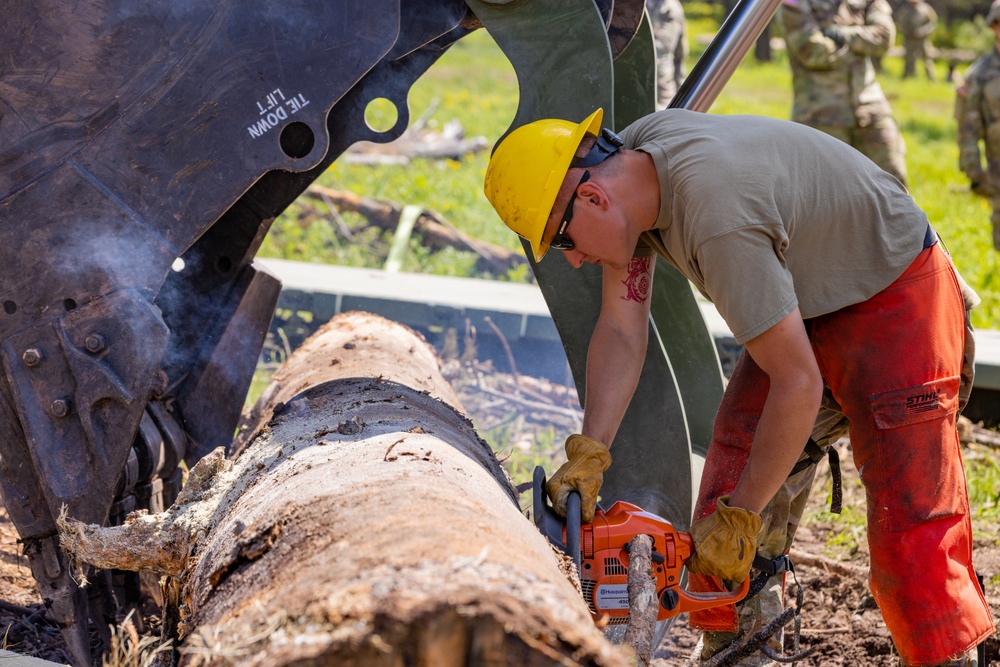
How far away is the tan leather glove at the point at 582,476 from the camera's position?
2580mm

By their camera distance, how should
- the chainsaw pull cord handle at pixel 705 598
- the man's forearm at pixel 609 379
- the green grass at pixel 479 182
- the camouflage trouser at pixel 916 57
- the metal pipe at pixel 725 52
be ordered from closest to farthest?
the chainsaw pull cord handle at pixel 705 598 < the man's forearm at pixel 609 379 < the metal pipe at pixel 725 52 < the green grass at pixel 479 182 < the camouflage trouser at pixel 916 57

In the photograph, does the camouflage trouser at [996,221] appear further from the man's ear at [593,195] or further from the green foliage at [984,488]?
the man's ear at [593,195]

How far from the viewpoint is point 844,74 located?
8023mm

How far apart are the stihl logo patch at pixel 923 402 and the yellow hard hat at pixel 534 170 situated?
113cm

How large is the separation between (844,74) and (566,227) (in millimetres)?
6375

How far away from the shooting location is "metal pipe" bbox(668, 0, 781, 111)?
312 centimetres

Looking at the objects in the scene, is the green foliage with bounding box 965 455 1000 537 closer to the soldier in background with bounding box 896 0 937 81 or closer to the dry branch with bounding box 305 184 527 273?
the dry branch with bounding box 305 184 527 273

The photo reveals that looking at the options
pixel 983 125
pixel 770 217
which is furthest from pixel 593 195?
pixel 983 125

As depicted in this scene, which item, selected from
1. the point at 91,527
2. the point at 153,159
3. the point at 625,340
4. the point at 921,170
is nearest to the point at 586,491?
the point at 625,340

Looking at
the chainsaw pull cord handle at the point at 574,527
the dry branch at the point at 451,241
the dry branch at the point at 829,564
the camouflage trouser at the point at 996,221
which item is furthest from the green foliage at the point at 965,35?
the chainsaw pull cord handle at the point at 574,527

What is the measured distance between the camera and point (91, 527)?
2414 mm

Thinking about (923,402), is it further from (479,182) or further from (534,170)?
(479,182)

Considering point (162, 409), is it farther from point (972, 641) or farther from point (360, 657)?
point (972, 641)

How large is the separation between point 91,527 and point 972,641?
2.42 meters
